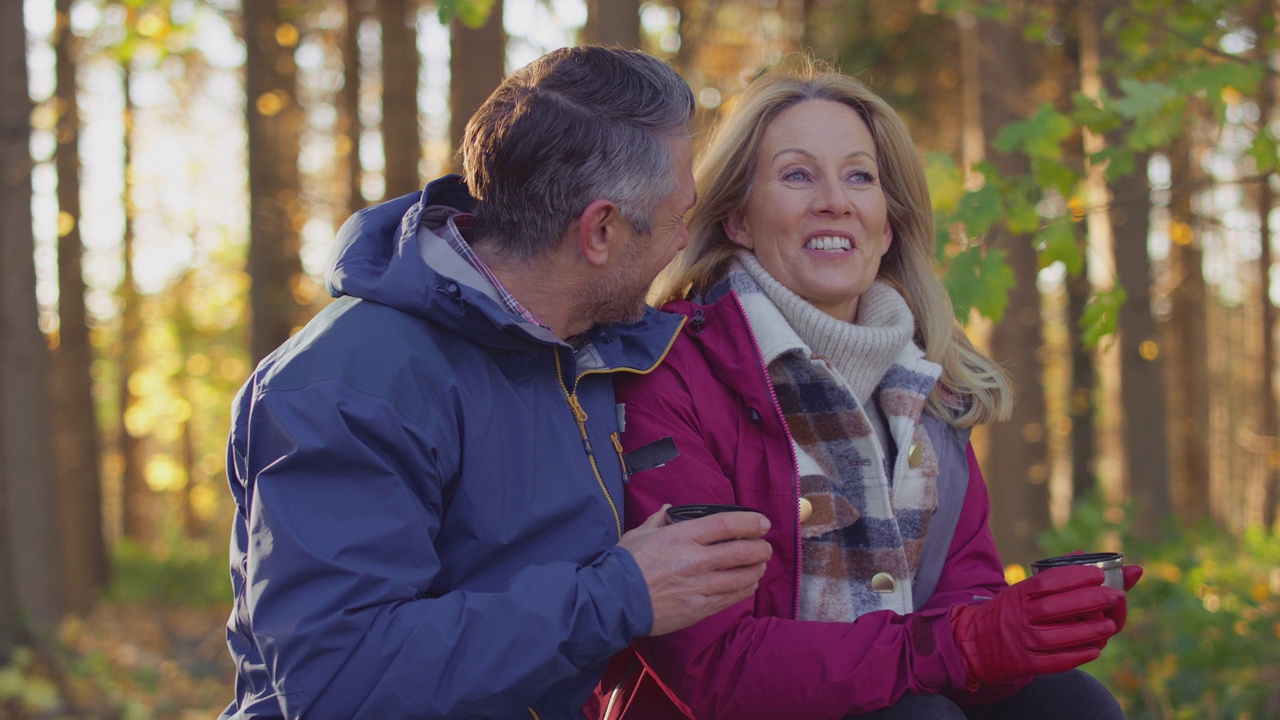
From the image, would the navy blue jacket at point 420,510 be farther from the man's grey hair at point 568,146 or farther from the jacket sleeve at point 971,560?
the jacket sleeve at point 971,560

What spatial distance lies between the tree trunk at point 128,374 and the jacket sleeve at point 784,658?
532 inches

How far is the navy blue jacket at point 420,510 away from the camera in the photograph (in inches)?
78.9

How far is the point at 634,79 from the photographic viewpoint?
2.52m

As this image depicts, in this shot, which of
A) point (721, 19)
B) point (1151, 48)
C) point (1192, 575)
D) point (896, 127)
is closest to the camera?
point (896, 127)

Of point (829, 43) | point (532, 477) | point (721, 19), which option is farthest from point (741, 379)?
point (721, 19)

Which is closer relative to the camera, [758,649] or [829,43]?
[758,649]

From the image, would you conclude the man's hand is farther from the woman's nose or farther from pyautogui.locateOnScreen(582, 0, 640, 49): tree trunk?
pyautogui.locateOnScreen(582, 0, 640, 49): tree trunk

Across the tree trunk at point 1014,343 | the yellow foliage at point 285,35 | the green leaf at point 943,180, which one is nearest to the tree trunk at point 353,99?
the yellow foliage at point 285,35

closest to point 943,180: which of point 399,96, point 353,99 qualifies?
point 399,96

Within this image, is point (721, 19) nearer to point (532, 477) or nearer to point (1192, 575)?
point (1192, 575)

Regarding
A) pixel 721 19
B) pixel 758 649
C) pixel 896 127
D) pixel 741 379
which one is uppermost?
pixel 721 19

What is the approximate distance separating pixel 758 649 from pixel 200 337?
18433mm

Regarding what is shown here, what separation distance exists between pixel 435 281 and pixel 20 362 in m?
5.61

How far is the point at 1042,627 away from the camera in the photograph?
2236 mm
